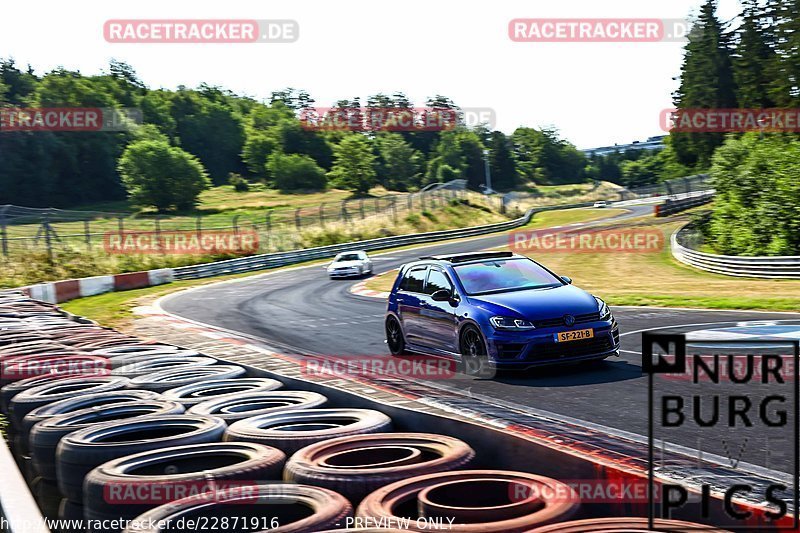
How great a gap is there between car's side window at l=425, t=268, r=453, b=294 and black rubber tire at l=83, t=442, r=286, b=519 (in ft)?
22.4

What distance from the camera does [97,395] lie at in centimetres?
728

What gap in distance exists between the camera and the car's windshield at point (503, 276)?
11.8 m

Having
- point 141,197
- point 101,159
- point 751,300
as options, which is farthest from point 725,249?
point 101,159

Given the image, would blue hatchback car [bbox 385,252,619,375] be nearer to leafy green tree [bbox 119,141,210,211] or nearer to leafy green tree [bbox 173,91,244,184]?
leafy green tree [bbox 119,141,210,211]

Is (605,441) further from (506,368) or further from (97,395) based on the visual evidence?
(506,368)

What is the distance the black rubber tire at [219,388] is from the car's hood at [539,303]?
149 inches

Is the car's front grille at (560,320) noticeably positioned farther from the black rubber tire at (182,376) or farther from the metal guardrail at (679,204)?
the metal guardrail at (679,204)

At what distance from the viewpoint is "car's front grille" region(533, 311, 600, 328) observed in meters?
10.6

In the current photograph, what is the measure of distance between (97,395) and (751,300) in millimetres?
15843

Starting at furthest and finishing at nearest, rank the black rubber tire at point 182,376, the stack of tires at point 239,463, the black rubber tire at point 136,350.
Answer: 1. the black rubber tire at point 136,350
2. the black rubber tire at point 182,376
3. the stack of tires at point 239,463

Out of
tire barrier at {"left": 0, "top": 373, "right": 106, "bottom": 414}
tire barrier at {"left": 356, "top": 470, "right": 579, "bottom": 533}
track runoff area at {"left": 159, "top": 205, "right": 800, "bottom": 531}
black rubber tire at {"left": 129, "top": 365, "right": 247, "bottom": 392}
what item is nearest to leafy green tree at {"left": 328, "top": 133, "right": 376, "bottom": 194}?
track runoff area at {"left": 159, "top": 205, "right": 800, "bottom": 531}
